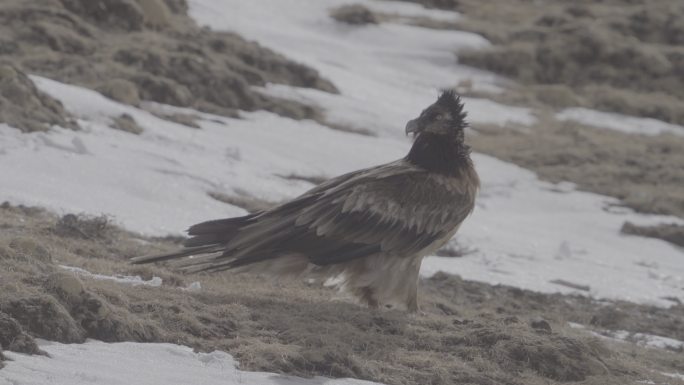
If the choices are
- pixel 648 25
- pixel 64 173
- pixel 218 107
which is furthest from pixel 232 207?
pixel 648 25

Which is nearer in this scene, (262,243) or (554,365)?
(554,365)

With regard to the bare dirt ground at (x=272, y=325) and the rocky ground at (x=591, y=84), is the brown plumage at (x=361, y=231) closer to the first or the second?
the bare dirt ground at (x=272, y=325)

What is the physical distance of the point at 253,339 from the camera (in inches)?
307

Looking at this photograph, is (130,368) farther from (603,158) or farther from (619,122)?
(619,122)

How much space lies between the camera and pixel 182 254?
9281 millimetres

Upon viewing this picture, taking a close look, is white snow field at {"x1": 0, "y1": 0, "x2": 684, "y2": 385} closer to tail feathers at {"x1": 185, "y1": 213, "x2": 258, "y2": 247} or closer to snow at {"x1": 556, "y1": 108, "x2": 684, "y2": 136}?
snow at {"x1": 556, "y1": 108, "x2": 684, "y2": 136}

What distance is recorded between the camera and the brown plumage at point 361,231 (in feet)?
30.9

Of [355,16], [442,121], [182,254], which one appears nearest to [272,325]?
[182,254]

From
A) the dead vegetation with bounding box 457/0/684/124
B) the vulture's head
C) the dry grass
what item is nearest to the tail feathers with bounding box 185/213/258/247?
the vulture's head

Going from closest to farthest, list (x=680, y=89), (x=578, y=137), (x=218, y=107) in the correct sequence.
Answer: (x=218, y=107) → (x=578, y=137) → (x=680, y=89)

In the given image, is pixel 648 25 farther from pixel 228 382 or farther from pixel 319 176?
pixel 228 382

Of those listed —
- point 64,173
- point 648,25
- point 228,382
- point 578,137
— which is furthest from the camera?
point 648,25

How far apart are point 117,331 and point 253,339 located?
36.1 inches

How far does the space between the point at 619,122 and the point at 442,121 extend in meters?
18.1
